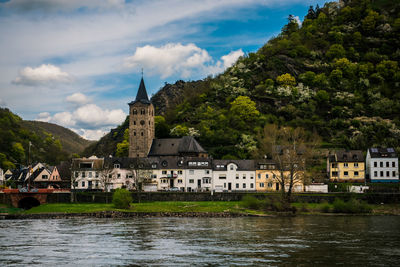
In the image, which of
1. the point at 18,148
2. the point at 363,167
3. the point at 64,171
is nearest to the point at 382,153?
the point at 363,167

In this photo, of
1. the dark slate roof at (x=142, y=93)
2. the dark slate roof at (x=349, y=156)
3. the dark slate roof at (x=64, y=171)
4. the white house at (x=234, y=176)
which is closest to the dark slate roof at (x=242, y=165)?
the white house at (x=234, y=176)

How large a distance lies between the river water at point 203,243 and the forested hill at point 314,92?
186ft

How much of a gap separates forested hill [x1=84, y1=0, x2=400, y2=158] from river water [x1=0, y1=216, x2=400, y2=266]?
56.8m

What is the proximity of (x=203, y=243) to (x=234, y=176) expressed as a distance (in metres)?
52.1

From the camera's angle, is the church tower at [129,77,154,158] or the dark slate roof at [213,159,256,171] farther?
the church tower at [129,77,154,158]

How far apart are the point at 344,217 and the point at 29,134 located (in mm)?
159446

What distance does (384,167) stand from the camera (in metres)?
90.9

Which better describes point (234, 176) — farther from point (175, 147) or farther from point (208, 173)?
point (175, 147)

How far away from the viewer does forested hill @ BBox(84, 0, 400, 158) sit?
11970 cm

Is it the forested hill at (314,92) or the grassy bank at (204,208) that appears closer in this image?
the grassy bank at (204,208)

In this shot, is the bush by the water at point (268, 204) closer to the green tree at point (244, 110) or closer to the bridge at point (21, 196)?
the bridge at point (21, 196)

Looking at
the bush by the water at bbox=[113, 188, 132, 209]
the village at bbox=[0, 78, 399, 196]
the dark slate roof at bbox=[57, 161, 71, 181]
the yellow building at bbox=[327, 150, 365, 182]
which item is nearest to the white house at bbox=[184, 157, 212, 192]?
the village at bbox=[0, 78, 399, 196]

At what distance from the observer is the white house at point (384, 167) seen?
297ft

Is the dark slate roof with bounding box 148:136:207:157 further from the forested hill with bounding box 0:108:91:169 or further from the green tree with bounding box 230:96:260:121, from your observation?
the forested hill with bounding box 0:108:91:169
